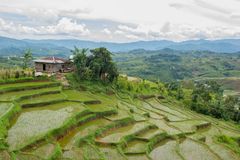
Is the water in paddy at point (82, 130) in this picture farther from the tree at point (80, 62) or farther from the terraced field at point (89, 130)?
the tree at point (80, 62)

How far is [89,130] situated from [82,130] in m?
0.55

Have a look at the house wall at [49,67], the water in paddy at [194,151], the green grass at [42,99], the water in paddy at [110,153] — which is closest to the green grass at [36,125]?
the green grass at [42,99]

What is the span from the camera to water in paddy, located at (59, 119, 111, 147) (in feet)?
72.5

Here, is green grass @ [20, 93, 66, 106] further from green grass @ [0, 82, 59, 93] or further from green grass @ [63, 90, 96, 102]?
green grass @ [0, 82, 59, 93]

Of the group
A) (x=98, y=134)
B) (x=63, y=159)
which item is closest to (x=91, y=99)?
(x=98, y=134)

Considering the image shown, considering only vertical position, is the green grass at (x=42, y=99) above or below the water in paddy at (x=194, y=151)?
above

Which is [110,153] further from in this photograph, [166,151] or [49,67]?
[49,67]

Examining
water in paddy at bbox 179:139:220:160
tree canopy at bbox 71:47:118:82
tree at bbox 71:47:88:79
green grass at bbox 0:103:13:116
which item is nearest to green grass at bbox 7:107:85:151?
green grass at bbox 0:103:13:116

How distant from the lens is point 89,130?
25.0 metres

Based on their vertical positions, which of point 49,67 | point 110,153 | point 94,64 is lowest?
point 110,153

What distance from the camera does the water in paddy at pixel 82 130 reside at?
22106 millimetres

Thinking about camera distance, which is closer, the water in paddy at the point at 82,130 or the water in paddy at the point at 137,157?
the water in paddy at the point at 82,130

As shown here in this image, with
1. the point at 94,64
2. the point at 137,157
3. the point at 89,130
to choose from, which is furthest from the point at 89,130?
the point at 94,64

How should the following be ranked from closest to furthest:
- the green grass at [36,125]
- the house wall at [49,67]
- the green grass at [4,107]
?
the green grass at [36,125] → the green grass at [4,107] → the house wall at [49,67]
